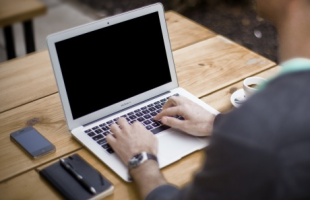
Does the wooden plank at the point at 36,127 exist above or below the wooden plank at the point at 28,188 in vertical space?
above

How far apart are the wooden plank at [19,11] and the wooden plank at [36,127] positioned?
1039 millimetres

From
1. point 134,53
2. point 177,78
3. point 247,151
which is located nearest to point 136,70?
point 134,53

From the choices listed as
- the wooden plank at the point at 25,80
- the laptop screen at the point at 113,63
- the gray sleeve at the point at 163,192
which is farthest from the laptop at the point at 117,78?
the wooden plank at the point at 25,80

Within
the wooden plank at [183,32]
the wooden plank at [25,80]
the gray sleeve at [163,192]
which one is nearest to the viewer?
the gray sleeve at [163,192]

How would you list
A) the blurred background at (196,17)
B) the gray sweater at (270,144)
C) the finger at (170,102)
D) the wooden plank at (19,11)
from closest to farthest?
the gray sweater at (270,144) → the finger at (170,102) → the wooden plank at (19,11) → the blurred background at (196,17)

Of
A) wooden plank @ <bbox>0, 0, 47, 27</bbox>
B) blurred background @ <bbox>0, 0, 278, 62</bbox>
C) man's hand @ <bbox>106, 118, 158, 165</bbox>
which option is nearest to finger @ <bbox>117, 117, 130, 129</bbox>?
man's hand @ <bbox>106, 118, 158, 165</bbox>

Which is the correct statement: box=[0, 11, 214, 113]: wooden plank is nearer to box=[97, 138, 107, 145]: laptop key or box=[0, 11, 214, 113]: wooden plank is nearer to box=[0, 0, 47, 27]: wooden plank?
box=[97, 138, 107, 145]: laptop key

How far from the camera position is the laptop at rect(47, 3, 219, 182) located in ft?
4.60

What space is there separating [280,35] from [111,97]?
539 millimetres

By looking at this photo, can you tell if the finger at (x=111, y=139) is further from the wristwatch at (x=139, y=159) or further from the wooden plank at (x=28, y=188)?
the wooden plank at (x=28, y=188)

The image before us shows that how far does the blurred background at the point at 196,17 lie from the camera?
3537mm

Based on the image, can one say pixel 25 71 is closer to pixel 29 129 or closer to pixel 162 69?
pixel 29 129

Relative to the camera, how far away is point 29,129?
1469 millimetres

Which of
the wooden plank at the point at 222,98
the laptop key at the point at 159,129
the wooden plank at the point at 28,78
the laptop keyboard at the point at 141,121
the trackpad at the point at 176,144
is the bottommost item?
the wooden plank at the point at 222,98
